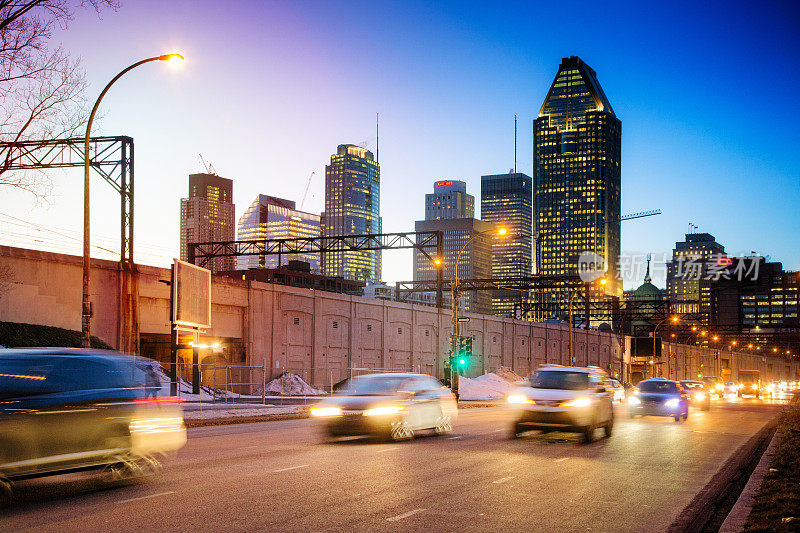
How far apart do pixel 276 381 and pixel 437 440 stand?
33.1 m

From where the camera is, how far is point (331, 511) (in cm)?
916

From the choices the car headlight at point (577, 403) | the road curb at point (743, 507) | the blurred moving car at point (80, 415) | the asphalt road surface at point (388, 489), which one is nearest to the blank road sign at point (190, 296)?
the asphalt road surface at point (388, 489)

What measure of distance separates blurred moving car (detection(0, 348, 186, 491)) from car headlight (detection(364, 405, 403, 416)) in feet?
18.3

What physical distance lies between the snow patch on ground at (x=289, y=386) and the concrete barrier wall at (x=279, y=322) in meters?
1.04

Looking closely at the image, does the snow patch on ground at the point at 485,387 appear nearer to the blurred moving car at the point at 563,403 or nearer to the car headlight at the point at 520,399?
the blurred moving car at the point at 563,403

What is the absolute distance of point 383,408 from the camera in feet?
56.7

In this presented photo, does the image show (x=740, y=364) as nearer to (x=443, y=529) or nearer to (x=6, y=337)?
(x=6, y=337)

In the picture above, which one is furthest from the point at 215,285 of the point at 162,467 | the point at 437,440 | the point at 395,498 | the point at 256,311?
the point at 395,498

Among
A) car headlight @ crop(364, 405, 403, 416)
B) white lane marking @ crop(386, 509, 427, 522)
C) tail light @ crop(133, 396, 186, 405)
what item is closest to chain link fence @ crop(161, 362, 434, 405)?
car headlight @ crop(364, 405, 403, 416)

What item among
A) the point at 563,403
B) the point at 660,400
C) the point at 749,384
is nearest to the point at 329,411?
the point at 563,403

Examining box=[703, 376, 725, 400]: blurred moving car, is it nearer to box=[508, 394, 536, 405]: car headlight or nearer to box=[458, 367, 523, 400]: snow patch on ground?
box=[458, 367, 523, 400]: snow patch on ground

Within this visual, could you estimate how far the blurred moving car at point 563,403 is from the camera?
1811cm

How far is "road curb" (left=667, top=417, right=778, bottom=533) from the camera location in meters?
8.87

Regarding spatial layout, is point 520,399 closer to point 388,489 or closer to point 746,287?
point 388,489
